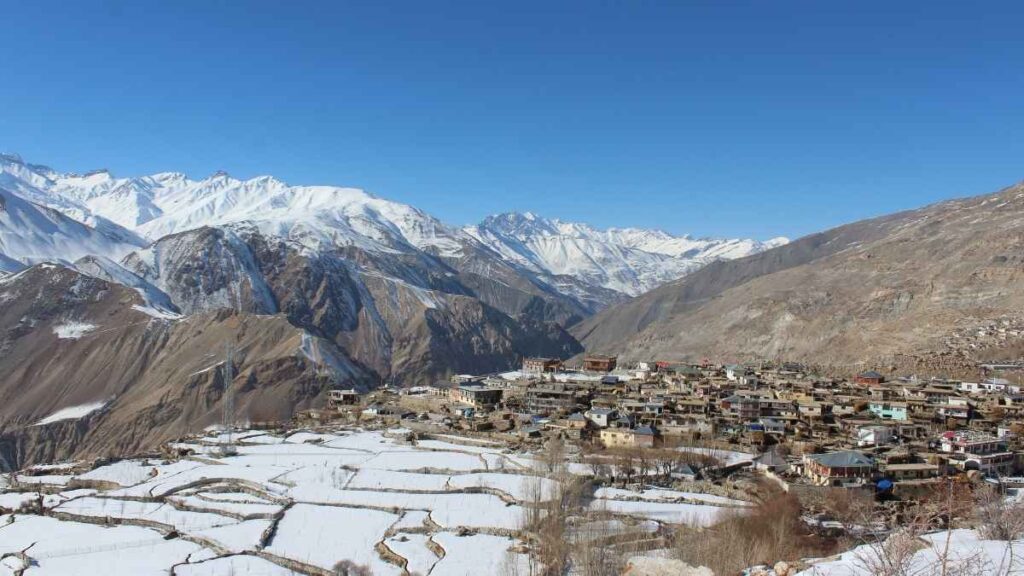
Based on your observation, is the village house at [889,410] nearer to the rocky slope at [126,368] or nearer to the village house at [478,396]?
the village house at [478,396]

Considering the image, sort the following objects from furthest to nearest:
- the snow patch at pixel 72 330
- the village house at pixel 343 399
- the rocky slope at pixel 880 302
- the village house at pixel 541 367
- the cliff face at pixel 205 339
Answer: the snow patch at pixel 72 330 → the cliff face at pixel 205 339 → the rocky slope at pixel 880 302 → the village house at pixel 541 367 → the village house at pixel 343 399

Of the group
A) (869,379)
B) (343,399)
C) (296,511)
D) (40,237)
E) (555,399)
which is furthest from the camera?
(40,237)

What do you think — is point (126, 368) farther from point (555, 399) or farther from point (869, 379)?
point (869, 379)

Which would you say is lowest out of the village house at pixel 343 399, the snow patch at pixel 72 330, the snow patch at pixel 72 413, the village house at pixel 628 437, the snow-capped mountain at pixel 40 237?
the snow patch at pixel 72 413

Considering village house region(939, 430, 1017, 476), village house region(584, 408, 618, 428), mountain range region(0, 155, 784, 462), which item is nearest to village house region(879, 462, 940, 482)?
village house region(939, 430, 1017, 476)

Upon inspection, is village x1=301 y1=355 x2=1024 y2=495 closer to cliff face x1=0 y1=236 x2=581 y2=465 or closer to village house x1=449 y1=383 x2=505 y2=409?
village house x1=449 y1=383 x2=505 y2=409

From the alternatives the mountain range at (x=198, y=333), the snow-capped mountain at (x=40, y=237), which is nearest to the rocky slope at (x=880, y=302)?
the mountain range at (x=198, y=333)

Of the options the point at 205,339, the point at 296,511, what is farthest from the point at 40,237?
the point at 296,511
